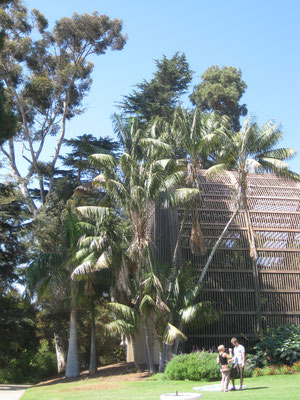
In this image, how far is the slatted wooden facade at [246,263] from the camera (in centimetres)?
2052

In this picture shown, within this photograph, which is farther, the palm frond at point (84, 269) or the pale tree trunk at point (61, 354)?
the pale tree trunk at point (61, 354)

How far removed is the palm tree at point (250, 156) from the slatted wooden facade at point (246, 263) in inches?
40.7

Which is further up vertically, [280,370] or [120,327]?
[120,327]

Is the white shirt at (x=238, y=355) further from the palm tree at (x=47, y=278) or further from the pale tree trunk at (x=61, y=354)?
the pale tree trunk at (x=61, y=354)

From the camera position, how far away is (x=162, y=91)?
38000 millimetres

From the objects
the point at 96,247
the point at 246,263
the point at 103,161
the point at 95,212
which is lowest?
the point at 246,263

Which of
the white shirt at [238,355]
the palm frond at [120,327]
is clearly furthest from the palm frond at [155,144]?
the white shirt at [238,355]

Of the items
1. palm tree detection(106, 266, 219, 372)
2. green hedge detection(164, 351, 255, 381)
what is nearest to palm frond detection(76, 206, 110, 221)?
palm tree detection(106, 266, 219, 372)

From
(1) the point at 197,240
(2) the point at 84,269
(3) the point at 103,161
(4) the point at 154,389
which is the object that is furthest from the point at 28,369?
(4) the point at 154,389

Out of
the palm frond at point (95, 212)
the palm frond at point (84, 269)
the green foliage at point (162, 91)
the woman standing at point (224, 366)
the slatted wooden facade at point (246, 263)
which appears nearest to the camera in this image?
the woman standing at point (224, 366)

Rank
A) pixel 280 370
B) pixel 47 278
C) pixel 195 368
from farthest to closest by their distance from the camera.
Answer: pixel 47 278 → pixel 280 370 → pixel 195 368

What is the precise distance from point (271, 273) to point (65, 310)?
10.9m

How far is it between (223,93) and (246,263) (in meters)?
24.8

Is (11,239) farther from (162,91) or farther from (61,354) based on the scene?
(162,91)
